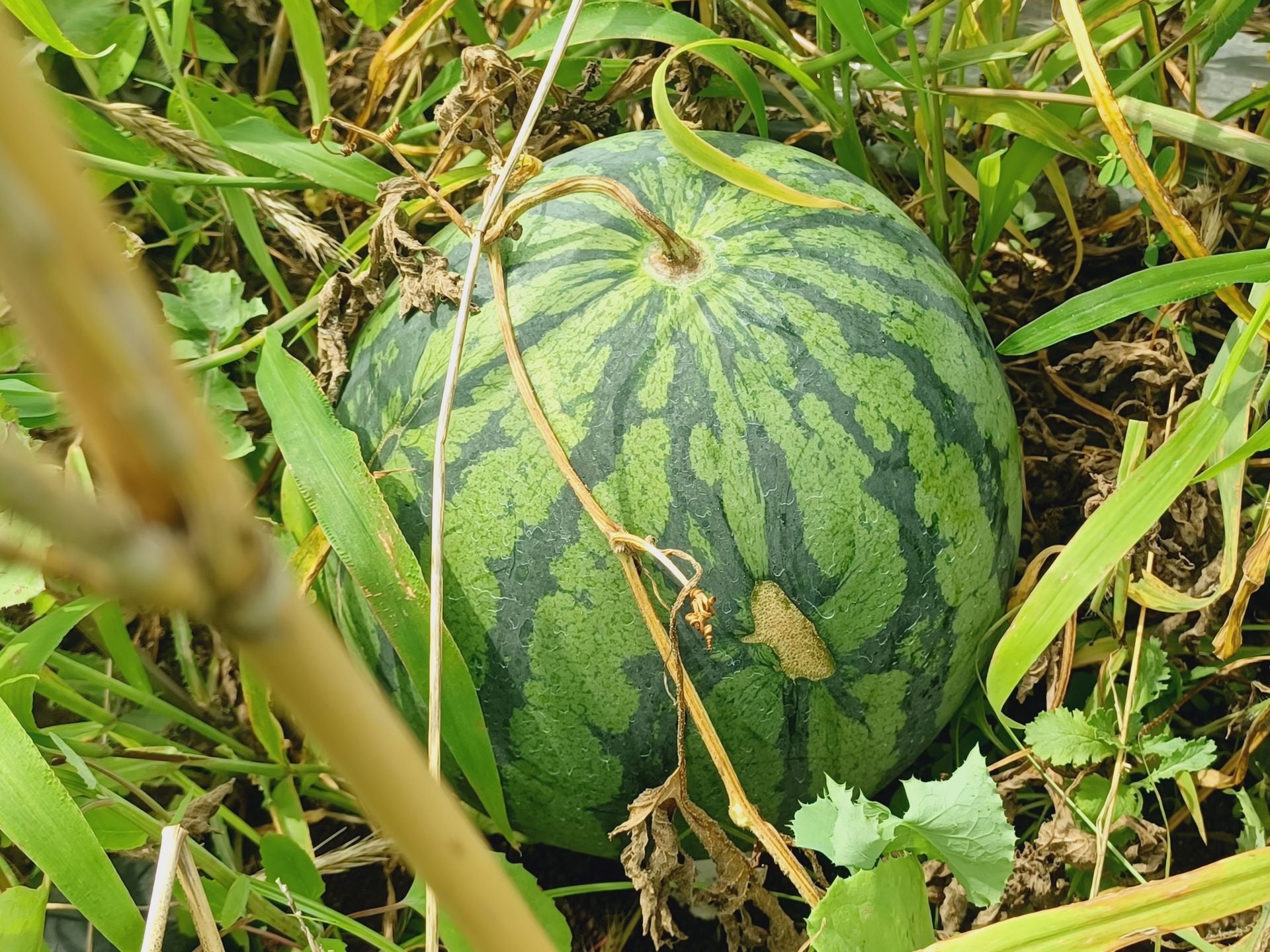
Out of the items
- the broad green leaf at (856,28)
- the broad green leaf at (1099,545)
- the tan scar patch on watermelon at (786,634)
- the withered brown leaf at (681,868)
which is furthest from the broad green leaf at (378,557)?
the broad green leaf at (856,28)

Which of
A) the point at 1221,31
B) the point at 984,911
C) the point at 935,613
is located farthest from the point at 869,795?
the point at 1221,31

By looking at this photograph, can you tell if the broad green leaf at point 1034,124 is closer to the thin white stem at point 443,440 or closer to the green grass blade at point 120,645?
the thin white stem at point 443,440

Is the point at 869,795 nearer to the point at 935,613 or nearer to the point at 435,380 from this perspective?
the point at 935,613

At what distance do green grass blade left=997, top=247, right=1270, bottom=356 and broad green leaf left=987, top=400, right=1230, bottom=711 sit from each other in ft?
0.49

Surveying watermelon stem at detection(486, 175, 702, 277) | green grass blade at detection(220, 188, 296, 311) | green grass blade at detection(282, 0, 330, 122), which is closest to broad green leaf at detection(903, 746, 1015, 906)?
watermelon stem at detection(486, 175, 702, 277)

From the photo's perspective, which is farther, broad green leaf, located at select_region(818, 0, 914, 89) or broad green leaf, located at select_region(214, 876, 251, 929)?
broad green leaf, located at select_region(818, 0, 914, 89)

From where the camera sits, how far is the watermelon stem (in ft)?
3.55

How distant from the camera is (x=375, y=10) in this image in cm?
146

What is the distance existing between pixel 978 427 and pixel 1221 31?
0.66 meters

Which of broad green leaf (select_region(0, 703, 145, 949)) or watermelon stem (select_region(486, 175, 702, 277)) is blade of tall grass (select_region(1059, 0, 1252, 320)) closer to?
watermelon stem (select_region(486, 175, 702, 277))

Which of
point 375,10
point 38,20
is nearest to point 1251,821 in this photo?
point 375,10

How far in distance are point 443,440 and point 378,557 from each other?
0.13 meters

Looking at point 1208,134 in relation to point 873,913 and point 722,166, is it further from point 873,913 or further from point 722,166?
point 873,913

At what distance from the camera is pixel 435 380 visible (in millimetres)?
1100
